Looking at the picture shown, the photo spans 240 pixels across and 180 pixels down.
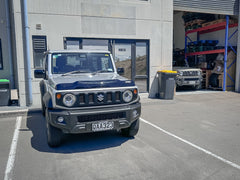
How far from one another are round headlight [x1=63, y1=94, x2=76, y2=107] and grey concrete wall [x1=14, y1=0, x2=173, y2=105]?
510 cm

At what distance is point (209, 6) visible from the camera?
1141cm

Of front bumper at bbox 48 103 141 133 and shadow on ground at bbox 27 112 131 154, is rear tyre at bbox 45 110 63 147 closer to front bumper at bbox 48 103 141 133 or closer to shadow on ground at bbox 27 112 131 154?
shadow on ground at bbox 27 112 131 154

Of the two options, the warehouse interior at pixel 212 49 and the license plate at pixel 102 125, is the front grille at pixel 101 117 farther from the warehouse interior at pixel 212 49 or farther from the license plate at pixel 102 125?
the warehouse interior at pixel 212 49

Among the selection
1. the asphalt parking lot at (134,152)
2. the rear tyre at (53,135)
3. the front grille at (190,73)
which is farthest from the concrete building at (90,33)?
the rear tyre at (53,135)

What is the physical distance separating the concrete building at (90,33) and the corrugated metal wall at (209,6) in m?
0.05

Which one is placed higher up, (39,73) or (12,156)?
(39,73)

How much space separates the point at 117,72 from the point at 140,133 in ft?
5.40

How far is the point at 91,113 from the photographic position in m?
3.93

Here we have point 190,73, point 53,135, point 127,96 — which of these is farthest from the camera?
point 190,73

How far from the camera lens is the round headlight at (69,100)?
3885mm

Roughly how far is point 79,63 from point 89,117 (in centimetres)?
164

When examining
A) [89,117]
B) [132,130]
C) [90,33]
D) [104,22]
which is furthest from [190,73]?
[89,117]

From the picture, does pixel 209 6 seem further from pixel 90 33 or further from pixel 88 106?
pixel 88 106

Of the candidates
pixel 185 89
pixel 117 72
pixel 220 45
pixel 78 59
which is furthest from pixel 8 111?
pixel 220 45
